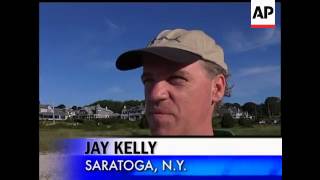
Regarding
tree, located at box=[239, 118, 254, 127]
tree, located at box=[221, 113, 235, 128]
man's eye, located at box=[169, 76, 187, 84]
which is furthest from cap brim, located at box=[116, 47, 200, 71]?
tree, located at box=[239, 118, 254, 127]

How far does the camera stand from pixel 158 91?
4008 millimetres

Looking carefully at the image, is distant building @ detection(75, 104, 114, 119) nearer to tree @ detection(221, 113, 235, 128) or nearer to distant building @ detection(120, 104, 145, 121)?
distant building @ detection(120, 104, 145, 121)

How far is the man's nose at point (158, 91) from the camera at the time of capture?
400 centimetres

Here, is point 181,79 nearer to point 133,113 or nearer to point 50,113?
point 133,113

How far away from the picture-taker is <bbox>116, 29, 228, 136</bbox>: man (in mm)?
4000

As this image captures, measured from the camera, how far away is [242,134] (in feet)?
13.3

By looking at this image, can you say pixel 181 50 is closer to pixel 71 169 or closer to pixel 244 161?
pixel 244 161

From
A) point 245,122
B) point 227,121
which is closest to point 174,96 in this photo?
point 227,121

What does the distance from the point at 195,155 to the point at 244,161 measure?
0.40 m

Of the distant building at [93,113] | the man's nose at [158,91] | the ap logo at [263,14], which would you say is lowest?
the distant building at [93,113]

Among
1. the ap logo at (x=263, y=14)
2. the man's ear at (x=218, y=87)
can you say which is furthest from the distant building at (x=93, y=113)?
the ap logo at (x=263, y=14)

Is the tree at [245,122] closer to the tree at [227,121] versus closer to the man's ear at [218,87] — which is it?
the tree at [227,121]
